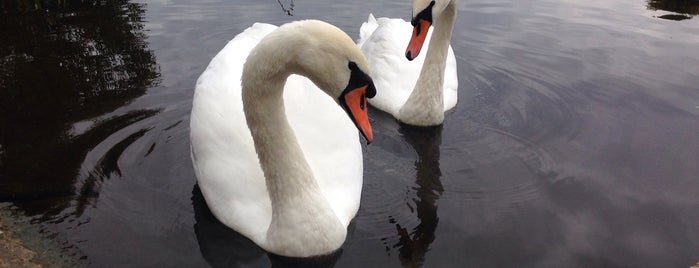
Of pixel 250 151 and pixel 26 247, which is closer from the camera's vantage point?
pixel 26 247

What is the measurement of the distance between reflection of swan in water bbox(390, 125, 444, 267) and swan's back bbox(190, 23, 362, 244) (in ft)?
1.56

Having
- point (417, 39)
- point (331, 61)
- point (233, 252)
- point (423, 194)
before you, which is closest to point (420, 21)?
point (417, 39)

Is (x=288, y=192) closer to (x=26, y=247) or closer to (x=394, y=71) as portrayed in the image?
(x=26, y=247)

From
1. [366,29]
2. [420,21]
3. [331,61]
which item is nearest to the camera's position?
[331,61]

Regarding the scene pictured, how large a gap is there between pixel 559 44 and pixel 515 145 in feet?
12.9

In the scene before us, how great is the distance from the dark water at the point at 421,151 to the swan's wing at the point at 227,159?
0.65ft

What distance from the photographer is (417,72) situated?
7.59m

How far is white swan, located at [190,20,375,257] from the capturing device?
12.1ft

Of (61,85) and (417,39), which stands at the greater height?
(417,39)

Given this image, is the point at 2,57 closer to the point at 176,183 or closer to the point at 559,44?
the point at 176,183

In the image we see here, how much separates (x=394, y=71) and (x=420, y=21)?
5.63 feet

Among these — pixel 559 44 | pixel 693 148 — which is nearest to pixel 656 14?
pixel 559 44

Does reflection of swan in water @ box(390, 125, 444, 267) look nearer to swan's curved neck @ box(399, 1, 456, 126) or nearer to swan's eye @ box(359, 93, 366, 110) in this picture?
swan's curved neck @ box(399, 1, 456, 126)

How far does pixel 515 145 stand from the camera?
650 centimetres
